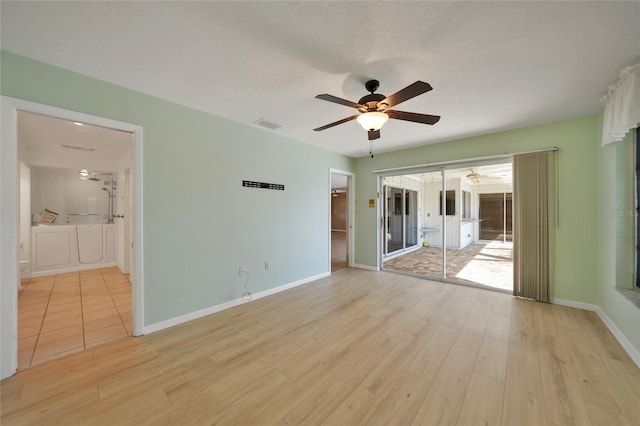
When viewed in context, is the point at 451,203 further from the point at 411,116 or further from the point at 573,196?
the point at 411,116

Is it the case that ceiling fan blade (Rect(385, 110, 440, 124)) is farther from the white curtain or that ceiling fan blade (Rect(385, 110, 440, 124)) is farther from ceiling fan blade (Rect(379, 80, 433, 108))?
the white curtain

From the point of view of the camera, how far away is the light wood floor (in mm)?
1494

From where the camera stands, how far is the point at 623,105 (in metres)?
2.10

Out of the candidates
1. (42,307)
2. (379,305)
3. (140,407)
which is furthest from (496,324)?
(42,307)

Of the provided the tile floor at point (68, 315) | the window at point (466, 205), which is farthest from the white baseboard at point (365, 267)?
the window at point (466, 205)

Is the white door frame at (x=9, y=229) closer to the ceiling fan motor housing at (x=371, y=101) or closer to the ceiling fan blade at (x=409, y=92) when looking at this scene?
the ceiling fan motor housing at (x=371, y=101)

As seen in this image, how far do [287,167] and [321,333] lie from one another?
261 centimetres

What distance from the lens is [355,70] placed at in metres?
2.06

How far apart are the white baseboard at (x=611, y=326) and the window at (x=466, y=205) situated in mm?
4936

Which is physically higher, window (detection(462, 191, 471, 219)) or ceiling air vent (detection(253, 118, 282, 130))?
ceiling air vent (detection(253, 118, 282, 130))

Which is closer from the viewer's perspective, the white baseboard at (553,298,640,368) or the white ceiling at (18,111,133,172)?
the white baseboard at (553,298,640,368)

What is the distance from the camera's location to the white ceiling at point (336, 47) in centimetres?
147

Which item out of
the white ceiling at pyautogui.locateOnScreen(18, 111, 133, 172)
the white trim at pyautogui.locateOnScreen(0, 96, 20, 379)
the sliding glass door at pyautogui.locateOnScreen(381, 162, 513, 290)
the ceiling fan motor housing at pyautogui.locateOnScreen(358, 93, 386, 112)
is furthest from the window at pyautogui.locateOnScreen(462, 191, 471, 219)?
the white trim at pyautogui.locateOnScreen(0, 96, 20, 379)

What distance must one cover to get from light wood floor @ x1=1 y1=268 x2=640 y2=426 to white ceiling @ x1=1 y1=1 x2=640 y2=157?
8.34ft
